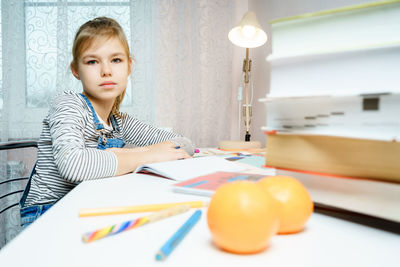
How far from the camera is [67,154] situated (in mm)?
668

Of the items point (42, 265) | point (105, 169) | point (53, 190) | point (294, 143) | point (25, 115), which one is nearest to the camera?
point (42, 265)

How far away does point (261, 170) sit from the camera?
2.22ft

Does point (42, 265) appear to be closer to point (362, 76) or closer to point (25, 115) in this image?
point (362, 76)

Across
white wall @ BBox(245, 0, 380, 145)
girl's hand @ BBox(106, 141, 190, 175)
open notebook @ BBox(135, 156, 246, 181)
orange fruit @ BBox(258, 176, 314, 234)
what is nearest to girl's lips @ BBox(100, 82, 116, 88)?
girl's hand @ BBox(106, 141, 190, 175)

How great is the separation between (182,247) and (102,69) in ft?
2.75

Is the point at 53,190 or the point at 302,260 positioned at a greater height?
the point at 302,260

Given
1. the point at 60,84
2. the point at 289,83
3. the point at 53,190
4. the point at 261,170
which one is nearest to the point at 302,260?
the point at 289,83

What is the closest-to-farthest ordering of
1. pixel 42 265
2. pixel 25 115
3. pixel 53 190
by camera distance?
pixel 42 265
pixel 53 190
pixel 25 115

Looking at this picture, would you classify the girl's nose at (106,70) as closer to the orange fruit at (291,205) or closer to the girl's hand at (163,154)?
the girl's hand at (163,154)

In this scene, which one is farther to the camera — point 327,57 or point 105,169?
point 105,169

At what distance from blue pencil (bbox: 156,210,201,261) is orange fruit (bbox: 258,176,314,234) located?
83 millimetres

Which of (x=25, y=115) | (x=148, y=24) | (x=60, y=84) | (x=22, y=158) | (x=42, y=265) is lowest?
(x=22, y=158)

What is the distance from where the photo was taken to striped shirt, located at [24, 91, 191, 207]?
65 centimetres

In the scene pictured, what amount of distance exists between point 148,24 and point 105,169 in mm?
1406
